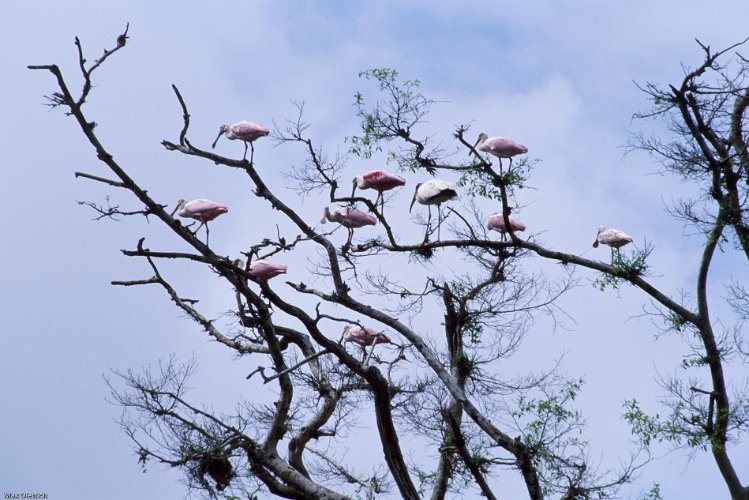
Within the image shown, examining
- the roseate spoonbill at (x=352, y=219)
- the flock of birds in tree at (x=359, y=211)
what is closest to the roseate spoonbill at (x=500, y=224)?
the flock of birds in tree at (x=359, y=211)

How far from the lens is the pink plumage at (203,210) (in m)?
10.1

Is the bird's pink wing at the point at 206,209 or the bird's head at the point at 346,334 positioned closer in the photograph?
the bird's pink wing at the point at 206,209

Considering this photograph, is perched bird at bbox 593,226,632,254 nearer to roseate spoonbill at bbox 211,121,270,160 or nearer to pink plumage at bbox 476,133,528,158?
pink plumage at bbox 476,133,528,158

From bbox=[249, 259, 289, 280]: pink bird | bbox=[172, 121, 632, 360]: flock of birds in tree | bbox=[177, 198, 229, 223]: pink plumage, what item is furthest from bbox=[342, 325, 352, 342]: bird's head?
bbox=[177, 198, 229, 223]: pink plumage

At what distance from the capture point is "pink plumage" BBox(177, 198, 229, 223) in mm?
10141

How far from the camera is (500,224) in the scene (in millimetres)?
11266

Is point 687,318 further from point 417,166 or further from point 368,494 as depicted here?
point 368,494

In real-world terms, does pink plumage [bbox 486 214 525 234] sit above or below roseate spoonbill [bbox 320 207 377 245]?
above

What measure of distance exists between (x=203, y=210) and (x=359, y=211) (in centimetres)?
A: 157

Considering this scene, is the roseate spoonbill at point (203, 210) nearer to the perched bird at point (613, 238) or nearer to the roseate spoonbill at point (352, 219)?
the roseate spoonbill at point (352, 219)

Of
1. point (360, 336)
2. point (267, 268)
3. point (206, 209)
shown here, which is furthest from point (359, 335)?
point (206, 209)

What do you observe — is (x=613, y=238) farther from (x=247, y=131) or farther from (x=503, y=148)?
(x=247, y=131)

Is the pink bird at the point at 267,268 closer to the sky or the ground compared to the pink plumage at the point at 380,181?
closer to the ground

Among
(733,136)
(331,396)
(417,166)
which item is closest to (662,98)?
(733,136)
